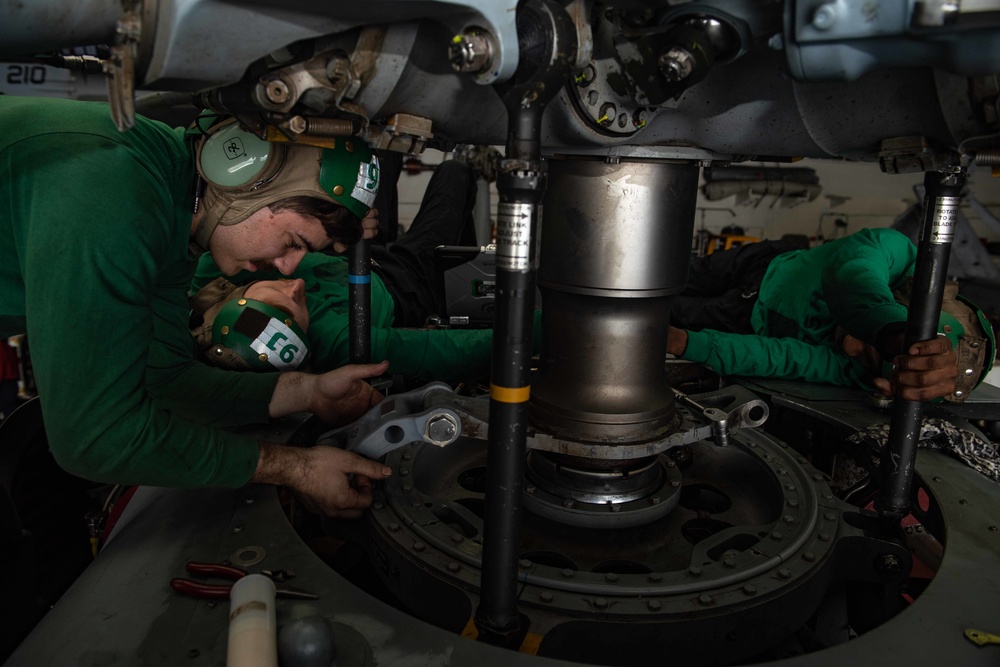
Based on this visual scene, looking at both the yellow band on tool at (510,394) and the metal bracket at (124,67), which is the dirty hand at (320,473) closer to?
the yellow band on tool at (510,394)

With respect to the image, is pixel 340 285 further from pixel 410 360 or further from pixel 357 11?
pixel 357 11

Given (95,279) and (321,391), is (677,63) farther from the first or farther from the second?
(321,391)

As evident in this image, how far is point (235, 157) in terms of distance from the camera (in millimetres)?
1513

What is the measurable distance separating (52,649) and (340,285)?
6.99ft

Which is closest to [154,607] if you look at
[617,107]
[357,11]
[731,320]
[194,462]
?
[194,462]

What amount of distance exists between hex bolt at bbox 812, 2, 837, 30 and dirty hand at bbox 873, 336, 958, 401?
855 mm

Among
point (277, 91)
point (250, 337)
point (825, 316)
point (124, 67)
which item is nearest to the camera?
point (124, 67)

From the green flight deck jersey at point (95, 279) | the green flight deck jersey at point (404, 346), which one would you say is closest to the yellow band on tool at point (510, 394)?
the green flight deck jersey at point (95, 279)

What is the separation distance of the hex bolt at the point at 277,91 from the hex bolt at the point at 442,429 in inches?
27.1

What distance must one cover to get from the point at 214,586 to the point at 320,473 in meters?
0.35

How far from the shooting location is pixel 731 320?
3793 millimetres

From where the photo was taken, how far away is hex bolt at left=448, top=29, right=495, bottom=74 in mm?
936

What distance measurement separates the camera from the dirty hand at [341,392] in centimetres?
198

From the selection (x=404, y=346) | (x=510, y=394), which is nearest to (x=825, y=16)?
(x=510, y=394)
